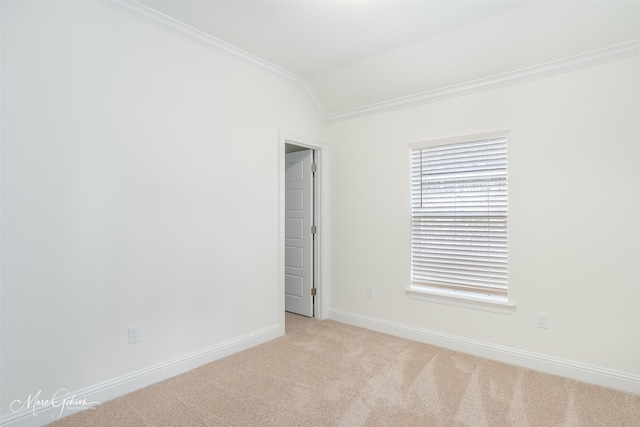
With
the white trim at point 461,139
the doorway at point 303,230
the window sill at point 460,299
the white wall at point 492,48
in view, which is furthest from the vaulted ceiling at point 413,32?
the window sill at point 460,299

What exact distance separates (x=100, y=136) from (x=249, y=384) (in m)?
2.06

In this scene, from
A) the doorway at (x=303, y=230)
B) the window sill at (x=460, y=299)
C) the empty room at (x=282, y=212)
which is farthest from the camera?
the doorway at (x=303, y=230)

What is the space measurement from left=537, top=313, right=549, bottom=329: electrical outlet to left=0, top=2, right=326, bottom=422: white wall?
2476mm

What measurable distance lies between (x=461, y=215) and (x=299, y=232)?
6.50ft

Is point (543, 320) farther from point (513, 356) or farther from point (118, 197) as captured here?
point (118, 197)

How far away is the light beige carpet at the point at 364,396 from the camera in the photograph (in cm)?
212

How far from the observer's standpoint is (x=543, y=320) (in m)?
2.81

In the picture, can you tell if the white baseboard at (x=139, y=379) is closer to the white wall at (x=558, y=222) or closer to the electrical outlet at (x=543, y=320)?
the white wall at (x=558, y=222)

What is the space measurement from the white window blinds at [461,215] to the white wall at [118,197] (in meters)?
1.65

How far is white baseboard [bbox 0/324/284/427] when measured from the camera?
2.01m

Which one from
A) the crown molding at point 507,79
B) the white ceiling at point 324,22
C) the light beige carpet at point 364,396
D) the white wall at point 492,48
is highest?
the white ceiling at point 324,22

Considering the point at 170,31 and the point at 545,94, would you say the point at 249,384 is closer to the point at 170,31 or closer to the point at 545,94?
the point at 170,31

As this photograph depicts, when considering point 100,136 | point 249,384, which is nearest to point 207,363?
point 249,384

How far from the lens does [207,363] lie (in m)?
2.91
